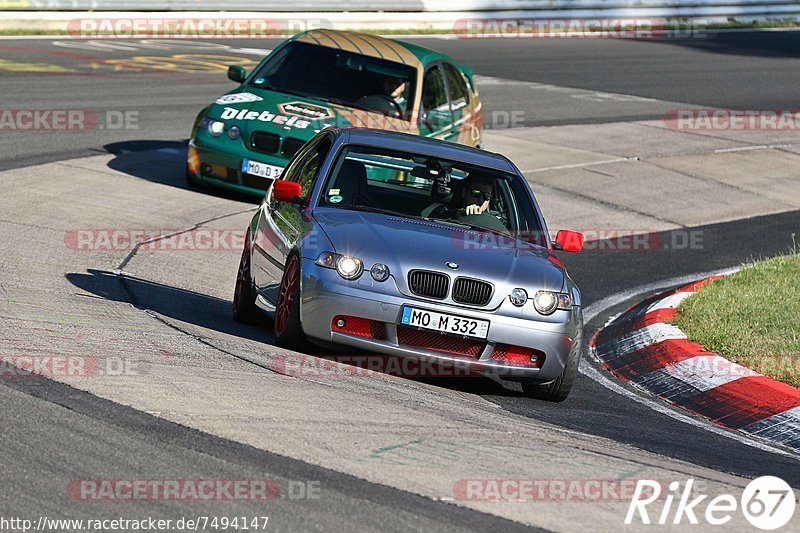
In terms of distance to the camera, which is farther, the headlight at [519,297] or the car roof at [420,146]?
the car roof at [420,146]

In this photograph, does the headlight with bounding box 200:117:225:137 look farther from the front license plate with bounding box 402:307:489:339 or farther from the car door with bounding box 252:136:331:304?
the front license plate with bounding box 402:307:489:339

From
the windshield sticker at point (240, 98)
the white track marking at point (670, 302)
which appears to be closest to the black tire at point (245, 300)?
the white track marking at point (670, 302)

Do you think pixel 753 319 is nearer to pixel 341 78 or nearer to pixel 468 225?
pixel 468 225

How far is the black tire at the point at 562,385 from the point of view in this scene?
8.06 metres

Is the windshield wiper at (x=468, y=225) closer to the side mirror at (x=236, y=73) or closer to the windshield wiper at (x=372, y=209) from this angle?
the windshield wiper at (x=372, y=209)

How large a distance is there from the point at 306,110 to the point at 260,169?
0.80 m

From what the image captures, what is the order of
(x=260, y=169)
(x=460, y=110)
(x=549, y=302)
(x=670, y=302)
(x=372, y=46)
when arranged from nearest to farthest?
(x=549, y=302) < (x=670, y=302) < (x=260, y=169) < (x=372, y=46) < (x=460, y=110)

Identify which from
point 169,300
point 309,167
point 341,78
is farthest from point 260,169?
point 309,167

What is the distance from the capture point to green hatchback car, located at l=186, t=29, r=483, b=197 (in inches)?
550

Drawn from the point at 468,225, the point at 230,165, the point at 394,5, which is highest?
the point at 468,225

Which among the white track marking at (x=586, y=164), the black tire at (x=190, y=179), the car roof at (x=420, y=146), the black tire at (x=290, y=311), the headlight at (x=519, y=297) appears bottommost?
the white track marking at (x=586, y=164)

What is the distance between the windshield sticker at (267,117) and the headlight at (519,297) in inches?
252

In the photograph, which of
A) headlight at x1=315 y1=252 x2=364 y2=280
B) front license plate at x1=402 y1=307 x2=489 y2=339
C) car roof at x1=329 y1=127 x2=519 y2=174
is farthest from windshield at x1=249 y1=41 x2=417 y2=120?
front license plate at x1=402 y1=307 x2=489 y2=339

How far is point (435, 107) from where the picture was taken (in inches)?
584
